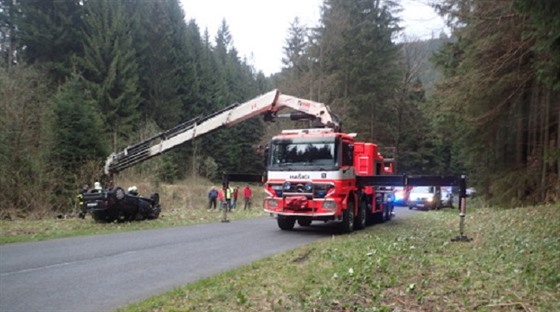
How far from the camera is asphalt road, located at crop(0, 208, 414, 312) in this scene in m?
6.68

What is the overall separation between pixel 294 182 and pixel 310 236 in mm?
1682

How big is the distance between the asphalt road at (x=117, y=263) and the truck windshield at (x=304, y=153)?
2.15 metres

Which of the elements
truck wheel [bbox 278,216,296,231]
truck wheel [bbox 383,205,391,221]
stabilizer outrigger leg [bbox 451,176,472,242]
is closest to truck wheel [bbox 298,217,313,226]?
truck wheel [bbox 278,216,296,231]

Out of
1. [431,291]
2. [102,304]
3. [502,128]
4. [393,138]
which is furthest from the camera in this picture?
[393,138]

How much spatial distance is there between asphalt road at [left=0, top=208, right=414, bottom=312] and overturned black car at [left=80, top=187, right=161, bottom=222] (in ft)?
7.82

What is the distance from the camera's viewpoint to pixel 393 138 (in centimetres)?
4288

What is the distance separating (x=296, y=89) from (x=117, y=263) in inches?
990

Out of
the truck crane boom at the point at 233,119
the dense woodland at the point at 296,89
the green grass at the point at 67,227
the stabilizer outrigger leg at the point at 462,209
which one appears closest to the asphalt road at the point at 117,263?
the green grass at the point at 67,227

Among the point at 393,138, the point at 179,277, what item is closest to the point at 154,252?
the point at 179,277

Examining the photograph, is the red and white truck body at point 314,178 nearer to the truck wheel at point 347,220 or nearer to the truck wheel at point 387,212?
the truck wheel at point 347,220

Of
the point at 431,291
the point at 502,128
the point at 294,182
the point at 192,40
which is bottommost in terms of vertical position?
the point at 431,291

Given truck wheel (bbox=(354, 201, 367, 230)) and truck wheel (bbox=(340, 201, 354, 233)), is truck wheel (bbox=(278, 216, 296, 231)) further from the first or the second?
truck wheel (bbox=(354, 201, 367, 230))

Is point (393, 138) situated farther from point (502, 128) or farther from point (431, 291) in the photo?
point (431, 291)

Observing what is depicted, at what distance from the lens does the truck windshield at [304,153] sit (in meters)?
14.0
